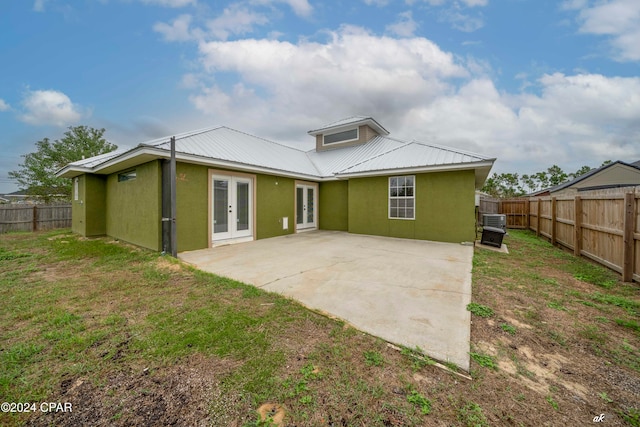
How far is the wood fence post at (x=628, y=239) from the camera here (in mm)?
4586

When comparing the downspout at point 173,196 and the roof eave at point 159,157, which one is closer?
the downspout at point 173,196

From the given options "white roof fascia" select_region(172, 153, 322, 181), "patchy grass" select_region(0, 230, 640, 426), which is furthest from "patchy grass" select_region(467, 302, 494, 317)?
"white roof fascia" select_region(172, 153, 322, 181)

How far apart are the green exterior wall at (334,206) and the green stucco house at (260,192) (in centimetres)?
5

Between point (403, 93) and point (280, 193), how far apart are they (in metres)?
8.42

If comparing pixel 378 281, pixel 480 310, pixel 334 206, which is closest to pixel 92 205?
pixel 334 206

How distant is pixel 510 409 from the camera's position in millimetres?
1705

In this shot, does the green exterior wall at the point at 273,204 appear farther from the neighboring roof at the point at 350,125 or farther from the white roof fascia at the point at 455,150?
the white roof fascia at the point at 455,150

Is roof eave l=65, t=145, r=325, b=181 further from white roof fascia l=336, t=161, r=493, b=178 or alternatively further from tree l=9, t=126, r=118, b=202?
tree l=9, t=126, r=118, b=202

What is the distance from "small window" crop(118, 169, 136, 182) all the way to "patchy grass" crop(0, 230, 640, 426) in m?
5.20

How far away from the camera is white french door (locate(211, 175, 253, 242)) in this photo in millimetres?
7859

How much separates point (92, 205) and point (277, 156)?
8.03 metres

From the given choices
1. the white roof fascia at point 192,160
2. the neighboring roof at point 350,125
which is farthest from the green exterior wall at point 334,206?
the neighboring roof at point 350,125

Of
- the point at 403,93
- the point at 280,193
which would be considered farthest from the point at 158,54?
the point at 403,93

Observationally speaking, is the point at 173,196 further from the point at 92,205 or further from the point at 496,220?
the point at 496,220
